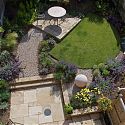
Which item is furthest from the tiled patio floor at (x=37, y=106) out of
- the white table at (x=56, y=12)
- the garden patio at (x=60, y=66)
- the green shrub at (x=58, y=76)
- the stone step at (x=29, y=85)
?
the white table at (x=56, y=12)

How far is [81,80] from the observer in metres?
15.6

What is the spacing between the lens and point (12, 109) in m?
15.5

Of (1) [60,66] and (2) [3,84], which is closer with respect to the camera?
(2) [3,84]

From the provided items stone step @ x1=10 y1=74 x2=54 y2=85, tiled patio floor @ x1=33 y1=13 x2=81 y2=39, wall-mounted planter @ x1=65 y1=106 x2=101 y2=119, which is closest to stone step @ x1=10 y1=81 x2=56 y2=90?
stone step @ x1=10 y1=74 x2=54 y2=85

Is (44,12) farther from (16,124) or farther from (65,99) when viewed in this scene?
(16,124)

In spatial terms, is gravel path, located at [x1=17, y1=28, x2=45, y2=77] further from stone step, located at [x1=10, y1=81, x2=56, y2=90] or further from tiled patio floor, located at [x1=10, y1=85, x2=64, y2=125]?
tiled patio floor, located at [x1=10, y1=85, x2=64, y2=125]

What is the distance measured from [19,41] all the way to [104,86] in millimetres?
5810

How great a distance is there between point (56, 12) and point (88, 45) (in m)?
2.83

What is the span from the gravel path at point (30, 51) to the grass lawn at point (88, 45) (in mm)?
1124

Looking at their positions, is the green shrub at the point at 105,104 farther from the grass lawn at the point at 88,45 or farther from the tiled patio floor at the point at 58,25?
the tiled patio floor at the point at 58,25

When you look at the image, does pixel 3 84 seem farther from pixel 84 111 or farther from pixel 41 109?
pixel 84 111

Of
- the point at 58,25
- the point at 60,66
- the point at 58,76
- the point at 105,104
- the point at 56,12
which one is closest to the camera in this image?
the point at 105,104

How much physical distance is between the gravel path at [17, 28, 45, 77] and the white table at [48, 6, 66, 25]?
1331 millimetres

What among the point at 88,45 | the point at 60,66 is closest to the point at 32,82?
the point at 60,66
